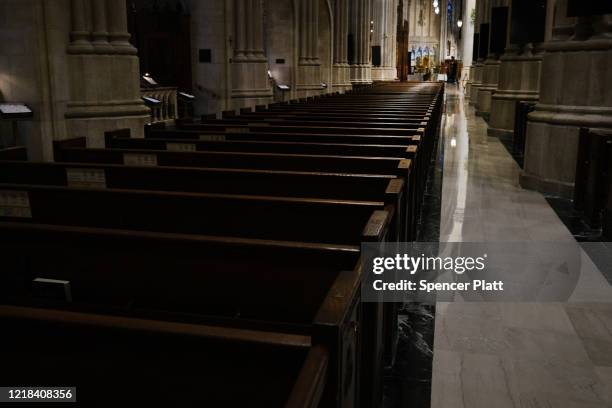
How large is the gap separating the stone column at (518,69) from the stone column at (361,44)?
15.5 m

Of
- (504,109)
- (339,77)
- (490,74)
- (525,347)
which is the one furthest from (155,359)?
(339,77)

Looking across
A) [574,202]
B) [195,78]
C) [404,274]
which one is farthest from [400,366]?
[195,78]

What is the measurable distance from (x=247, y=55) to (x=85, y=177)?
9.74 m

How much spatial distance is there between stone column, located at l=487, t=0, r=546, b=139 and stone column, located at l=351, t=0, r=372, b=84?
15528 millimetres

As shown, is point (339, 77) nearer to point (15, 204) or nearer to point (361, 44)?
point (361, 44)

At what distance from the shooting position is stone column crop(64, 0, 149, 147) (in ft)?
22.8

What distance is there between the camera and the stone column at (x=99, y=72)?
6.95 m

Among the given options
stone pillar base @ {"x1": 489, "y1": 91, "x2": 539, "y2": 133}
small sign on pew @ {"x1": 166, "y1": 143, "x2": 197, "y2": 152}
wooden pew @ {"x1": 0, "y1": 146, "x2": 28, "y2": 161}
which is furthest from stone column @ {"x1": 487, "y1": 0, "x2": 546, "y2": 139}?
wooden pew @ {"x1": 0, "y1": 146, "x2": 28, "y2": 161}

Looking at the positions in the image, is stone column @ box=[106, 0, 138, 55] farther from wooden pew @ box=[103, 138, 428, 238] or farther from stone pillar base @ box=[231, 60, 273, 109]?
stone pillar base @ box=[231, 60, 273, 109]

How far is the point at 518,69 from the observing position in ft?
39.9

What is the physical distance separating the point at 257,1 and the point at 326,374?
12553 mm

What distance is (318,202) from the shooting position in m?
2.53

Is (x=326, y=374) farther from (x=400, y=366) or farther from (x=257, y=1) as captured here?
(x=257, y=1)

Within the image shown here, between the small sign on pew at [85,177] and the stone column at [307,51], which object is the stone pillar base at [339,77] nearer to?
the stone column at [307,51]
